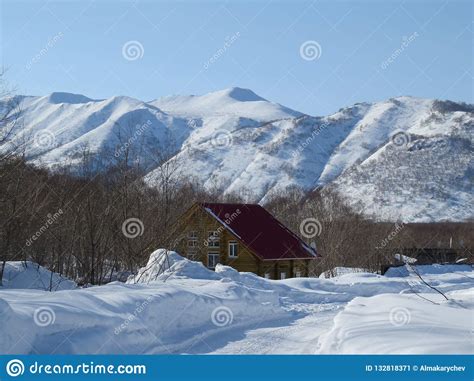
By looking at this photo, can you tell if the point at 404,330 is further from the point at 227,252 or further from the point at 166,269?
the point at 227,252

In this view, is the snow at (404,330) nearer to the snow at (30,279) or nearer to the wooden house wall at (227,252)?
the snow at (30,279)

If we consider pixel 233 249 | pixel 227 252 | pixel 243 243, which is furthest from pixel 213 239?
pixel 243 243

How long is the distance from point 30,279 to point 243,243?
21414 millimetres

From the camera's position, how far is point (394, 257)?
5950cm

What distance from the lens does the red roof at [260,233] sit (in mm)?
39125

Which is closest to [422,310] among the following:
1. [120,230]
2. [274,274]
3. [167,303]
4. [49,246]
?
[167,303]

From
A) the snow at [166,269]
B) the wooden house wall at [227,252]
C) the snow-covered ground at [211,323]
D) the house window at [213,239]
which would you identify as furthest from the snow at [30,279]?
the house window at [213,239]

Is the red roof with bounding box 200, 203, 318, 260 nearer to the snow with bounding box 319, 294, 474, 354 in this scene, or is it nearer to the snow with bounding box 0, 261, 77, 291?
the snow with bounding box 0, 261, 77, 291

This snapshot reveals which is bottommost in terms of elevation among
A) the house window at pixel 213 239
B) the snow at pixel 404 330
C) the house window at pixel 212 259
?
the house window at pixel 212 259

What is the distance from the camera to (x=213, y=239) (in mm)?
39875

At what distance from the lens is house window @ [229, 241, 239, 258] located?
3963 centimetres

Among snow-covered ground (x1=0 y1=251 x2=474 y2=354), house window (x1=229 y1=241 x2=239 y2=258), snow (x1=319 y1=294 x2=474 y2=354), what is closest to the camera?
snow (x1=319 y1=294 x2=474 y2=354)

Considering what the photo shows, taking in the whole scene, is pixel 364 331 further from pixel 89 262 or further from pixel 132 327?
pixel 89 262

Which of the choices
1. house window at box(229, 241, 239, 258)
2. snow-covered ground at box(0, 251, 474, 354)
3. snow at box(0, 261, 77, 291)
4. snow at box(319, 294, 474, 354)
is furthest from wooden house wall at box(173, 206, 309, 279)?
snow at box(319, 294, 474, 354)
